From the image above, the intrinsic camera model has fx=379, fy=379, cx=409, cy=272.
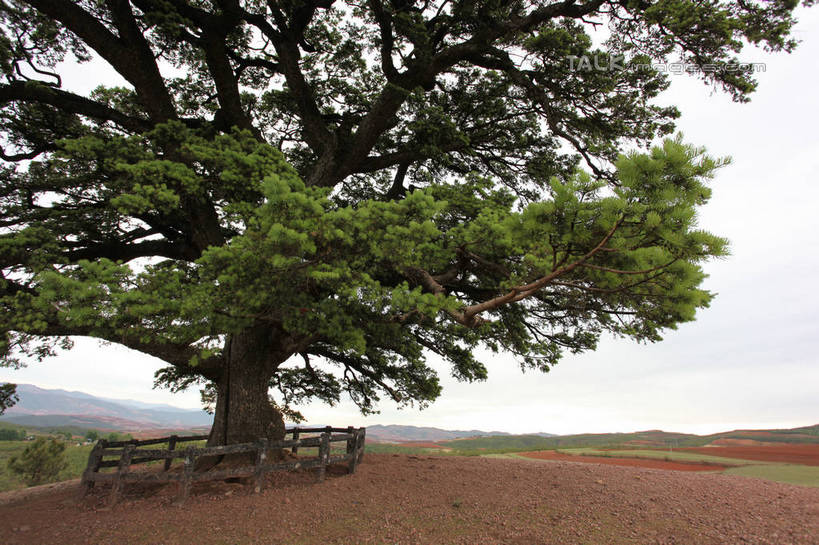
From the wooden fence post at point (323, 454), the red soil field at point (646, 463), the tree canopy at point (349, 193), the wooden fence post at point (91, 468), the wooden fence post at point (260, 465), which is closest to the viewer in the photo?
the tree canopy at point (349, 193)

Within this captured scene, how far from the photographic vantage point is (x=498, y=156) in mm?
13805

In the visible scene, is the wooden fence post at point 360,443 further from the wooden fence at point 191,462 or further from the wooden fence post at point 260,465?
the wooden fence post at point 260,465

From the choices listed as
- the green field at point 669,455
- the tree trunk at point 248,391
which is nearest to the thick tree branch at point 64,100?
the tree trunk at point 248,391

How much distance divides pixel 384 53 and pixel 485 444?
25901mm

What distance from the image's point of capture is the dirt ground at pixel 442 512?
5.96m

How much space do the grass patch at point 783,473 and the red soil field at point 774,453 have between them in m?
0.51

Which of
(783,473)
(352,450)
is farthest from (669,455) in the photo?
(352,450)

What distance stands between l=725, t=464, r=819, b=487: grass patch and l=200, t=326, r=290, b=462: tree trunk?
1294cm

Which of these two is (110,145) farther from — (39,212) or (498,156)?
(498,156)

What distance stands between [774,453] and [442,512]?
12529mm

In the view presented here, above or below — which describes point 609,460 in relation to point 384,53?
below

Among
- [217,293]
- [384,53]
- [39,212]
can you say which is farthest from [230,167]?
[384,53]

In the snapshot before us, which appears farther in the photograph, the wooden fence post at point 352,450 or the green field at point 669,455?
the green field at point 669,455

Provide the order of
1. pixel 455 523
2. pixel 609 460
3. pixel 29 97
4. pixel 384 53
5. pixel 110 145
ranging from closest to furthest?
pixel 455 523 → pixel 110 145 → pixel 29 97 → pixel 384 53 → pixel 609 460
